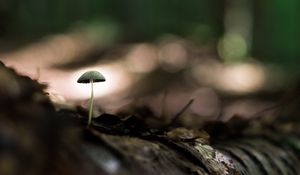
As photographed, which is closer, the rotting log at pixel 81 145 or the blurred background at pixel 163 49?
the rotting log at pixel 81 145

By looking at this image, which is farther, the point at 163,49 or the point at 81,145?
the point at 163,49

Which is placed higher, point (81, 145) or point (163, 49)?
point (163, 49)

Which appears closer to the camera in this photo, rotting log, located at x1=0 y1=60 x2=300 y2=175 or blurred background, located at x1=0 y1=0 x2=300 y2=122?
rotting log, located at x1=0 y1=60 x2=300 y2=175

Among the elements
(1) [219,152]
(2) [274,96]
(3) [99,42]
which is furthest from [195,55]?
(1) [219,152]
